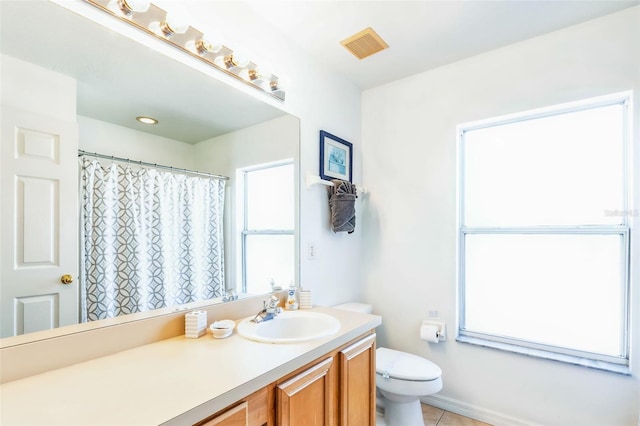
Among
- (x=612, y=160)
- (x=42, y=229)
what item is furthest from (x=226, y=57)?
(x=612, y=160)

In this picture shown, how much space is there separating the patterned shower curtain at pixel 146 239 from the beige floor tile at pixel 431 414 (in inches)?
64.0

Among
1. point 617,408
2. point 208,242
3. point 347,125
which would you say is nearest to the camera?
point 208,242

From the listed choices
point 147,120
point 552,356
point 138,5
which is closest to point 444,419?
point 552,356

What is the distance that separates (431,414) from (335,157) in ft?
6.21

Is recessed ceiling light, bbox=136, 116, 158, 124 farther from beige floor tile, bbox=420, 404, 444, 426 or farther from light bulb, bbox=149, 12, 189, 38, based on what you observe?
beige floor tile, bbox=420, 404, 444, 426

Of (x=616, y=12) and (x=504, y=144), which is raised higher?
(x=616, y=12)

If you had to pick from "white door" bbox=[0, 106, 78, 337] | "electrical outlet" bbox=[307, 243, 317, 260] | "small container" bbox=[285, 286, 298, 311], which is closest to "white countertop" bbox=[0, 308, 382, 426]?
"white door" bbox=[0, 106, 78, 337]

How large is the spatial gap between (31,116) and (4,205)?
0.28 metres

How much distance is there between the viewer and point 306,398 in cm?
114

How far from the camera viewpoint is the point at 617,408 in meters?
1.64

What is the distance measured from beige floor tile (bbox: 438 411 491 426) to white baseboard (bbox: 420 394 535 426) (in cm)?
2

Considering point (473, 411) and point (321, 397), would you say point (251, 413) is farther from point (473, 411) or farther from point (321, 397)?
point (473, 411)

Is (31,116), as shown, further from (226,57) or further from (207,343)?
(207,343)

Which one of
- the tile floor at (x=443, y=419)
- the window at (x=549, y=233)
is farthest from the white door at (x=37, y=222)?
the window at (x=549, y=233)
